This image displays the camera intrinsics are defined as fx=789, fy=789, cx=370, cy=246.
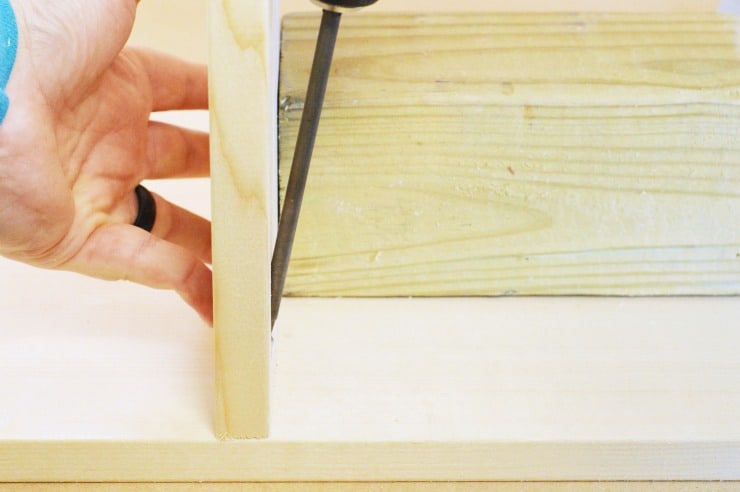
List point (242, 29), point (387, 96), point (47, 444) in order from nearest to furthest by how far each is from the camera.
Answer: point (242, 29) → point (47, 444) → point (387, 96)

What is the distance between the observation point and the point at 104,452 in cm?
50

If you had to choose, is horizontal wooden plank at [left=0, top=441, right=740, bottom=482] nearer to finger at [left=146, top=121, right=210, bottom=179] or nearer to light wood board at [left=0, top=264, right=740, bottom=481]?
light wood board at [left=0, top=264, right=740, bottom=481]

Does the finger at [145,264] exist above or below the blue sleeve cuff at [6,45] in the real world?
below

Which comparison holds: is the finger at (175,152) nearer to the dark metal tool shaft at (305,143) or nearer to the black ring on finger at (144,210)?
the black ring on finger at (144,210)

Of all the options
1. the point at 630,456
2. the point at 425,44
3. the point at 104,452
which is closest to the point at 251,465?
the point at 104,452

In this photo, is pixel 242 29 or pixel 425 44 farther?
pixel 425 44

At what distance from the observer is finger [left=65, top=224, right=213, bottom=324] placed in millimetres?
573

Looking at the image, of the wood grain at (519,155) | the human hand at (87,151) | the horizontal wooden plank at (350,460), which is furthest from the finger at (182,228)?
the horizontal wooden plank at (350,460)

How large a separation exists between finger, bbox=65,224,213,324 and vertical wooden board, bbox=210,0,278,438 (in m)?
0.12

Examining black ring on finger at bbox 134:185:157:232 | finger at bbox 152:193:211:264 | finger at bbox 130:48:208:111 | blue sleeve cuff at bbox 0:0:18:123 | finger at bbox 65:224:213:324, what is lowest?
finger at bbox 152:193:211:264

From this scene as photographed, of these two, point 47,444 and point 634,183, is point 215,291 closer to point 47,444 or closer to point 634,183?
point 47,444

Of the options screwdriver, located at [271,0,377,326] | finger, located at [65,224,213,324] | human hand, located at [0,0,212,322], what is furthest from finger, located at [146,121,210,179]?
screwdriver, located at [271,0,377,326]

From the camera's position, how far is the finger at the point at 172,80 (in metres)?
0.70

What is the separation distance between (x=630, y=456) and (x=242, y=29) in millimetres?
360
